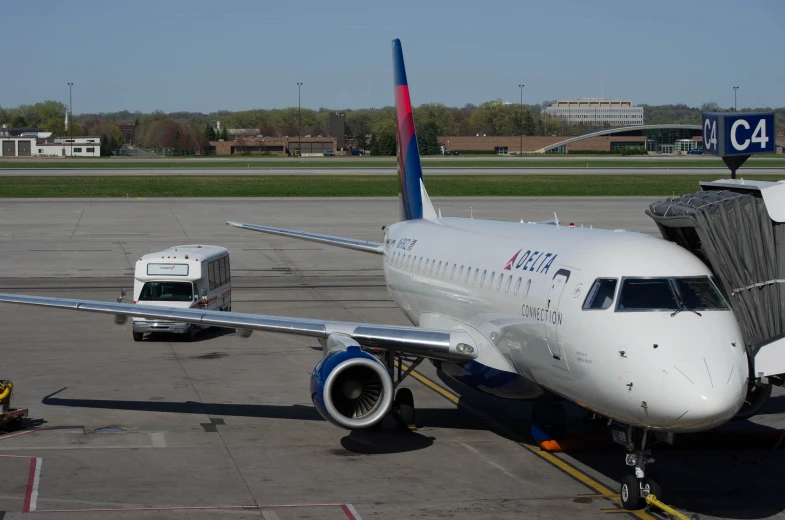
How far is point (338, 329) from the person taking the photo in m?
19.6

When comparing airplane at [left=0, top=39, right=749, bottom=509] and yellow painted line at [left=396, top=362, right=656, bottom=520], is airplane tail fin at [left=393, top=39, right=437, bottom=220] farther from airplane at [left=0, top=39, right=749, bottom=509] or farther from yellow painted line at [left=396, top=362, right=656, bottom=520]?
yellow painted line at [left=396, top=362, right=656, bottom=520]

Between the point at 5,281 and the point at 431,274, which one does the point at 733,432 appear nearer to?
the point at 431,274

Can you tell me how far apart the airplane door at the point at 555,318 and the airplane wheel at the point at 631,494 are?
192 cm

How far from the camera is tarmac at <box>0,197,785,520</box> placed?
15953 millimetres

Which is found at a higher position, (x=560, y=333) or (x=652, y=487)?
(x=560, y=333)

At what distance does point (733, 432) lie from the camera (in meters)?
20.2

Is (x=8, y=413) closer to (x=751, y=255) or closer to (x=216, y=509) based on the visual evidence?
(x=216, y=509)

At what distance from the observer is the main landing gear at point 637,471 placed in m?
15.4

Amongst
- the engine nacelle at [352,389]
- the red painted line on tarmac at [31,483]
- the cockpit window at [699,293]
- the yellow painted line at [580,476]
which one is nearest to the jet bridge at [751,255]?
the cockpit window at [699,293]

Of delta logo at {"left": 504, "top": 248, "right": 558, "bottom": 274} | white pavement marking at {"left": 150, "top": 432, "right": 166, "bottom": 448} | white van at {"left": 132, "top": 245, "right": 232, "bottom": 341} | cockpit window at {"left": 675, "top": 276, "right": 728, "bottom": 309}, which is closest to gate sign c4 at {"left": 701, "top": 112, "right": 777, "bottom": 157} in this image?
delta logo at {"left": 504, "top": 248, "right": 558, "bottom": 274}

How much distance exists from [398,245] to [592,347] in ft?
39.8

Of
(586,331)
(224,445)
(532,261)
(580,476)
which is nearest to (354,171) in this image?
(224,445)

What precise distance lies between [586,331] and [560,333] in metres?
0.79

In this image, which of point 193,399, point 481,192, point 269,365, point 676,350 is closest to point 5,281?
point 269,365
